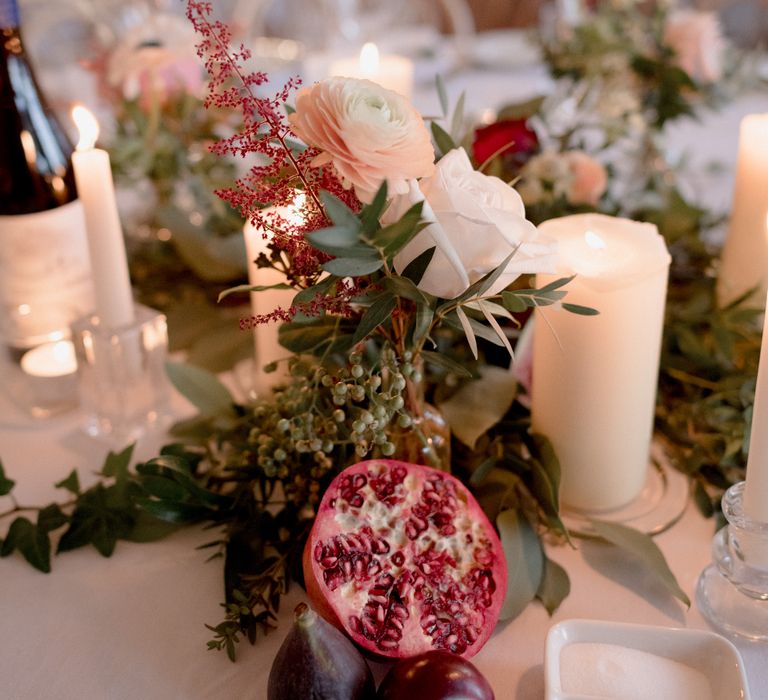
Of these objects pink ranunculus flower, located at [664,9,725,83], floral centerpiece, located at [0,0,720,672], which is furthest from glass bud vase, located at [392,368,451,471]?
pink ranunculus flower, located at [664,9,725,83]

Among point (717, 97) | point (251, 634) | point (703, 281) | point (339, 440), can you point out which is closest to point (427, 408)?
point (339, 440)

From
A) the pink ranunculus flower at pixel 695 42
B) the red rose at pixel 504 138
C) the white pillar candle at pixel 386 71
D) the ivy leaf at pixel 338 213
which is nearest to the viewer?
the ivy leaf at pixel 338 213

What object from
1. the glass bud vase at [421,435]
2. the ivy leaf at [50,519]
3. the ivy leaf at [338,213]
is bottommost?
the ivy leaf at [50,519]

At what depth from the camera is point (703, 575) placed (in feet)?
1.92

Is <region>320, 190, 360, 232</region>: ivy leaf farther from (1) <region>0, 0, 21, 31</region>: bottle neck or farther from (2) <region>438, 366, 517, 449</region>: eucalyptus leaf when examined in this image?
(1) <region>0, 0, 21, 31</region>: bottle neck

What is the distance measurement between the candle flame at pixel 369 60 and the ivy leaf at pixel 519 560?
1.78 feet

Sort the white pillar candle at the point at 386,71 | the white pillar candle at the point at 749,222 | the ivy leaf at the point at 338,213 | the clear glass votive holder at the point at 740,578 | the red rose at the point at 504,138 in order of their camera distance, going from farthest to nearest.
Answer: the white pillar candle at the point at 386,71 → the red rose at the point at 504,138 → the white pillar candle at the point at 749,222 → the clear glass votive holder at the point at 740,578 → the ivy leaf at the point at 338,213

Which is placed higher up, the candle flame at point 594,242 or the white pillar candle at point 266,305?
the candle flame at point 594,242

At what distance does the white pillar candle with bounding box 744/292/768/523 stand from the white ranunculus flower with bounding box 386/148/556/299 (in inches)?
5.6

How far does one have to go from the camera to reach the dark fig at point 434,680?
0.44 metres

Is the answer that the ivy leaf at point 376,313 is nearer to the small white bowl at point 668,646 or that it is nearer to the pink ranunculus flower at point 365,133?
the pink ranunculus flower at point 365,133

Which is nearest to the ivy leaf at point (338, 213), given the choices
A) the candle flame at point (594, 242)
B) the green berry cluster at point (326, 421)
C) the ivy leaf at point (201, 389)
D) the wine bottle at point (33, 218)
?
the green berry cluster at point (326, 421)

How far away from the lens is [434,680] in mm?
442

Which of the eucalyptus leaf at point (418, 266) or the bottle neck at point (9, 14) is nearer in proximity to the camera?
the eucalyptus leaf at point (418, 266)
